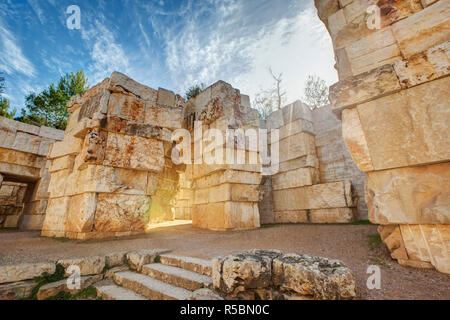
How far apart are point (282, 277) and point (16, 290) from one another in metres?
2.75

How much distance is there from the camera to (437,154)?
6.22 feet

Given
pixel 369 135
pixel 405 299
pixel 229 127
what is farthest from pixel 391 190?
pixel 229 127

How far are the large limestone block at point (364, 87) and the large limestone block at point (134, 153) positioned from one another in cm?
380

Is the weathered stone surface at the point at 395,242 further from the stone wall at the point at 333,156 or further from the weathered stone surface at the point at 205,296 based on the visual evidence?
the stone wall at the point at 333,156

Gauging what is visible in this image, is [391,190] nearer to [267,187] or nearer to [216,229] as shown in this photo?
[216,229]

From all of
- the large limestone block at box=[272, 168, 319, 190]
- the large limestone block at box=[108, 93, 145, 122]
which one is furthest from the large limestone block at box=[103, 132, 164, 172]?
the large limestone block at box=[272, 168, 319, 190]

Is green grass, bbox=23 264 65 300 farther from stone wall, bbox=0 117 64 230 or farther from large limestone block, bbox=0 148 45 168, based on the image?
large limestone block, bbox=0 148 45 168

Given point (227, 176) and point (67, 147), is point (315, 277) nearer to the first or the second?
point (227, 176)

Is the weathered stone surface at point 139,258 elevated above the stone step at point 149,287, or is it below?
above

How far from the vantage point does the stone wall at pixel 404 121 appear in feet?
6.23

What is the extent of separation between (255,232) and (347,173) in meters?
2.97

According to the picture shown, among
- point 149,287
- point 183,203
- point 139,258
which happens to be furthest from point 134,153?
point 183,203

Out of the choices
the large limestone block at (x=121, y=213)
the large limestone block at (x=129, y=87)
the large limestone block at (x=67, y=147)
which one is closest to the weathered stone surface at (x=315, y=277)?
the large limestone block at (x=121, y=213)

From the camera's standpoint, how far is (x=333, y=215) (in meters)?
4.94
